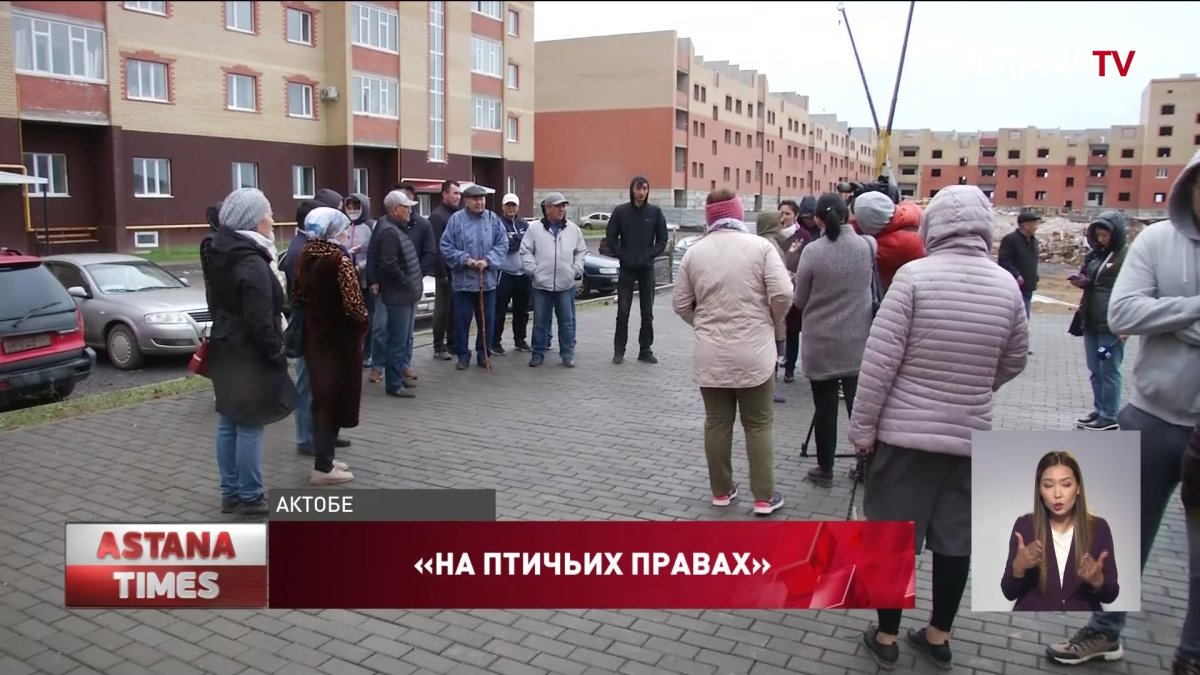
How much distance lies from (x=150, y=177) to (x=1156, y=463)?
3320 centimetres

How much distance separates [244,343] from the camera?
4840 mm

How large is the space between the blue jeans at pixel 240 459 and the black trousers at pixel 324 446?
502mm

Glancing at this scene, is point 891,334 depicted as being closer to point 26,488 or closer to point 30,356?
point 26,488

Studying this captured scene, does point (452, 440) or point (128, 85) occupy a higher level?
point (128, 85)

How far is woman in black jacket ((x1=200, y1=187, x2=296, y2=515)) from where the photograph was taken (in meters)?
4.77

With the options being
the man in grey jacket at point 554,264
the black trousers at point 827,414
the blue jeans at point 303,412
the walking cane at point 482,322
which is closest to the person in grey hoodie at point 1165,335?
the black trousers at point 827,414

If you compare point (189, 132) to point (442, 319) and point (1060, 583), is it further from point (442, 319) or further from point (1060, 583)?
point (1060, 583)

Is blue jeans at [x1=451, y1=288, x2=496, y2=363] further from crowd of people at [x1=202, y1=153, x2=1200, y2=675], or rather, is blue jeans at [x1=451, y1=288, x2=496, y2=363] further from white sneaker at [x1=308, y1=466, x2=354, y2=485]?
white sneaker at [x1=308, y1=466, x2=354, y2=485]

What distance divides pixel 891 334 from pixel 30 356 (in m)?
7.88

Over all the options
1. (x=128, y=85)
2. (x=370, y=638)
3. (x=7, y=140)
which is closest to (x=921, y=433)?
(x=370, y=638)

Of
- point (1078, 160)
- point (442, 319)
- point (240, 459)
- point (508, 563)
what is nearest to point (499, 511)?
point (240, 459)

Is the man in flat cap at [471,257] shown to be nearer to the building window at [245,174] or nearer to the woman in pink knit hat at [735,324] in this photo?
the woman in pink knit hat at [735,324]

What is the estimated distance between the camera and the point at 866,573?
124 inches

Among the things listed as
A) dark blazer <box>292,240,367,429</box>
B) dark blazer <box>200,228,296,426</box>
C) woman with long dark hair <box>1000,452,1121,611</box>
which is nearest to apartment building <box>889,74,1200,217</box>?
woman with long dark hair <box>1000,452,1121,611</box>
